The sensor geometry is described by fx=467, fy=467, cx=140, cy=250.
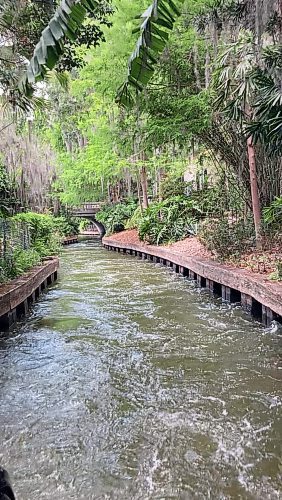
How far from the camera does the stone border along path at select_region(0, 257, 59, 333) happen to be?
752 centimetres

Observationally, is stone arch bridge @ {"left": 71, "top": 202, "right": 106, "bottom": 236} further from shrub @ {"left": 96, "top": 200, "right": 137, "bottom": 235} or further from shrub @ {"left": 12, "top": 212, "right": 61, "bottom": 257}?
shrub @ {"left": 12, "top": 212, "right": 61, "bottom": 257}

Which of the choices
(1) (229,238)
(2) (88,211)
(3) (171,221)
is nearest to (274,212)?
(1) (229,238)

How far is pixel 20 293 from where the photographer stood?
830cm

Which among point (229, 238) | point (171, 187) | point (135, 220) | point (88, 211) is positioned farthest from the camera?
point (88, 211)

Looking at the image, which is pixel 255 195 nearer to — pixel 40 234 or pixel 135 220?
pixel 40 234

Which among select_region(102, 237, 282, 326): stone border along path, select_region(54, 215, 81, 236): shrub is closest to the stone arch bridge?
select_region(54, 215, 81, 236): shrub

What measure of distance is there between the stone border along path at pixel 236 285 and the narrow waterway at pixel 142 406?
1.18ft

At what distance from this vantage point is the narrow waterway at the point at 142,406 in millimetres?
3268

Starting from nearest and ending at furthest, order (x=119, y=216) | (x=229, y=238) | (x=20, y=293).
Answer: (x=20, y=293) → (x=229, y=238) → (x=119, y=216)

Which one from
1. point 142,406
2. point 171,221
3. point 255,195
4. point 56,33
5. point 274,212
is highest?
point 56,33

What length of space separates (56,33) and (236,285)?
20.7 ft

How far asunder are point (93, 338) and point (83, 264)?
10.8 m

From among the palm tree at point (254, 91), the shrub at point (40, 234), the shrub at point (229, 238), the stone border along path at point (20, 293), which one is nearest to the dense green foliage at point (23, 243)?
the shrub at point (40, 234)

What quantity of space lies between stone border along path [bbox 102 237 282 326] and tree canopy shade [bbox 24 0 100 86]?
4.49m
